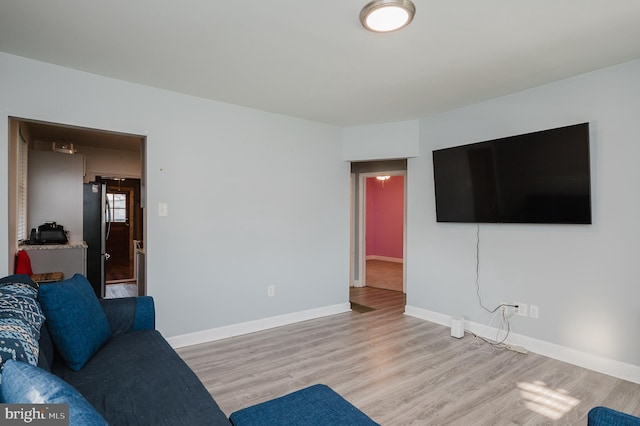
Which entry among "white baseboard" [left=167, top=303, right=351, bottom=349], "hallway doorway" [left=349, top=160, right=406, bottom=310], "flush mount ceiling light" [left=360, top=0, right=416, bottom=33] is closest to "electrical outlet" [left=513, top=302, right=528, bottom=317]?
"white baseboard" [left=167, top=303, right=351, bottom=349]

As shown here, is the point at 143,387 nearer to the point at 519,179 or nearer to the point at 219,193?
the point at 219,193

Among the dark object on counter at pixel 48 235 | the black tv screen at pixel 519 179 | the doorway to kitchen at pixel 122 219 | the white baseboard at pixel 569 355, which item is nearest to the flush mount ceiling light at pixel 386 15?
the black tv screen at pixel 519 179

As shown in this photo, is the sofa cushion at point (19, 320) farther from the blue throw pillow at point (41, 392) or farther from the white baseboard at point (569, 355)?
the white baseboard at point (569, 355)

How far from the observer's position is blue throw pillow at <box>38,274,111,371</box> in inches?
68.7

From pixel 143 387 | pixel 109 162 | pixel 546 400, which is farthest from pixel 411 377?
pixel 109 162

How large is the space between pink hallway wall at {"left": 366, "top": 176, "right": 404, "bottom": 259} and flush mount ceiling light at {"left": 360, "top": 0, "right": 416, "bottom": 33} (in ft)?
22.4

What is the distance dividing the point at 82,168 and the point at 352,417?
193 inches

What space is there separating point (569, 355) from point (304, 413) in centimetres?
269

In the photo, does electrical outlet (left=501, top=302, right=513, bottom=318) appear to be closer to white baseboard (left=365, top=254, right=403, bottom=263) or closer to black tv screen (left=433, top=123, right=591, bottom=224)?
black tv screen (left=433, top=123, right=591, bottom=224)

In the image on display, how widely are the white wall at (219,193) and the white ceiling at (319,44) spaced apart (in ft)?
0.72

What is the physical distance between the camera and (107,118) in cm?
292

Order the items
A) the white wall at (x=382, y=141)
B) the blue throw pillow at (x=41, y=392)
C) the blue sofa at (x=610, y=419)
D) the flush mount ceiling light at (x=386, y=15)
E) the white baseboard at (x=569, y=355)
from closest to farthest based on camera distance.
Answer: the blue throw pillow at (x=41, y=392), the blue sofa at (x=610, y=419), the flush mount ceiling light at (x=386, y=15), the white baseboard at (x=569, y=355), the white wall at (x=382, y=141)

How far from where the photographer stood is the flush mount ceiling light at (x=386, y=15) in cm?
185

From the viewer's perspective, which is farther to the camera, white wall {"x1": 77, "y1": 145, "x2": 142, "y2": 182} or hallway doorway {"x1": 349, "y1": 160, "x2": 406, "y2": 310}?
hallway doorway {"x1": 349, "y1": 160, "x2": 406, "y2": 310}
